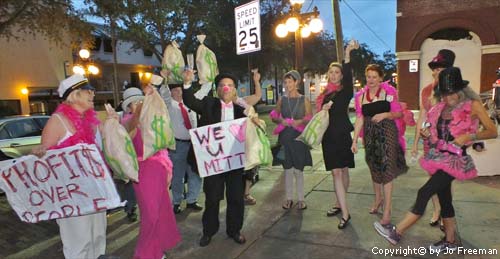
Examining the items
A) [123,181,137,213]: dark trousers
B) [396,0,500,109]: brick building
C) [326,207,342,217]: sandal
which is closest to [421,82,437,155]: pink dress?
[326,207,342,217]: sandal

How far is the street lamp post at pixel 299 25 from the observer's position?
902cm

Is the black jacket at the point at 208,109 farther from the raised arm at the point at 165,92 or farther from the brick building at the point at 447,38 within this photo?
the brick building at the point at 447,38

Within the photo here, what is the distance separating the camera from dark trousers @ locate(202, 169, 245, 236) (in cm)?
402

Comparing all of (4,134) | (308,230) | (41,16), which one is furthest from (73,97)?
(41,16)

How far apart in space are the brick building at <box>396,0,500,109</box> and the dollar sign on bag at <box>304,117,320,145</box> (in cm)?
1445

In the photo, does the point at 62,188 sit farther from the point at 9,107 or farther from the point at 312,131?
the point at 9,107

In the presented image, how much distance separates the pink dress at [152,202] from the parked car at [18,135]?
5212 mm

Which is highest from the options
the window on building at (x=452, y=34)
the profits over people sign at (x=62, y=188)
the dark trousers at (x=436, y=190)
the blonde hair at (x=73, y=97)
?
the window on building at (x=452, y=34)

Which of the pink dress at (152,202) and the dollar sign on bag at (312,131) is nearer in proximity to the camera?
the pink dress at (152,202)

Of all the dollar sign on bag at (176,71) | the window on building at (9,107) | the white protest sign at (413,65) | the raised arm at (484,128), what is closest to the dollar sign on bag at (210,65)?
the dollar sign on bag at (176,71)

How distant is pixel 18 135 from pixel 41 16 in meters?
2.66

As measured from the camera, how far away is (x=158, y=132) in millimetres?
3406

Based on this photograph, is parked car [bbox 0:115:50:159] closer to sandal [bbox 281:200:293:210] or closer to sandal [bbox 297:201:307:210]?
sandal [bbox 281:200:293:210]

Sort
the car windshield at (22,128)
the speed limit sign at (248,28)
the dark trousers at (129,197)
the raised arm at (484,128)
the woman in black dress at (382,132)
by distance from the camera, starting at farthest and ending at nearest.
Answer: the car windshield at (22,128)
the speed limit sign at (248,28)
the dark trousers at (129,197)
the woman in black dress at (382,132)
the raised arm at (484,128)
